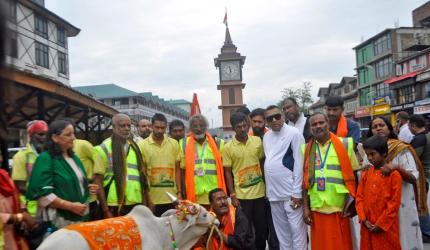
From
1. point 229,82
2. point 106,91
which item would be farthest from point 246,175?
point 106,91

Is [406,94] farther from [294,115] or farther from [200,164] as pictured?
[200,164]

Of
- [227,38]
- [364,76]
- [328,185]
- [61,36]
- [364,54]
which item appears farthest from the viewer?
[364,54]

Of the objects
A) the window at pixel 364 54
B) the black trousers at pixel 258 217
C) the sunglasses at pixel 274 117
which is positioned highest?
the window at pixel 364 54

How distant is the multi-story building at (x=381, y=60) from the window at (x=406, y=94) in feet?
3.48

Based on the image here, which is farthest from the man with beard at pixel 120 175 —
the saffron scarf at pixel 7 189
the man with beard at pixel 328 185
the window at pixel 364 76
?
the window at pixel 364 76

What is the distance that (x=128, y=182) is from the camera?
15.5 ft

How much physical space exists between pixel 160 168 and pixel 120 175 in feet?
1.91

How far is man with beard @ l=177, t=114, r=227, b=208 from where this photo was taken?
515 cm

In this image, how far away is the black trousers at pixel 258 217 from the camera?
5191 millimetres

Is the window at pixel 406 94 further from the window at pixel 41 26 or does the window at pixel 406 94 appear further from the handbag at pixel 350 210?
the handbag at pixel 350 210

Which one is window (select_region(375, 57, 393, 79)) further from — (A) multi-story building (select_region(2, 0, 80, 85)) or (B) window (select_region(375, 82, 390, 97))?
(A) multi-story building (select_region(2, 0, 80, 85))

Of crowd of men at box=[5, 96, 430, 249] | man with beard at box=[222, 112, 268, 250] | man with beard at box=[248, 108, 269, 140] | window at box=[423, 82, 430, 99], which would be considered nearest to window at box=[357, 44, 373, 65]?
window at box=[423, 82, 430, 99]

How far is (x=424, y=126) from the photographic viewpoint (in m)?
6.43

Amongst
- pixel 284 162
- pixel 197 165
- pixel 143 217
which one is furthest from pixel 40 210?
pixel 284 162
